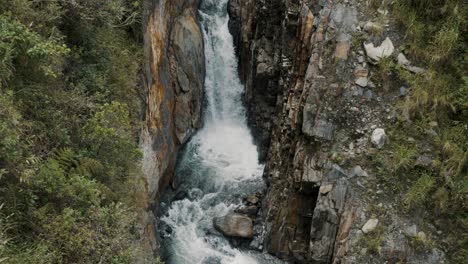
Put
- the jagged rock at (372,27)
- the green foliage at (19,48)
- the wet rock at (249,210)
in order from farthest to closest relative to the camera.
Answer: the wet rock at (249,210) → the jagged rock at (372,27) → the green foliage at (19,48)

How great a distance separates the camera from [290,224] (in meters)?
9.28

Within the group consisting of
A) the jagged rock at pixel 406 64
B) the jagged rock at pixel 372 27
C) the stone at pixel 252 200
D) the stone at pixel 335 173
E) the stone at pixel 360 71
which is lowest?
the stone at pixel 252 200

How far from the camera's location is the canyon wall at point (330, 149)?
7.12m

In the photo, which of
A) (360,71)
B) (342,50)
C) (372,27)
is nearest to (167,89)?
(342,50)

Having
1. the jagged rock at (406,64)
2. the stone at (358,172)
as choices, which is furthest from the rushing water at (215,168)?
the jagged rock at (406,64)

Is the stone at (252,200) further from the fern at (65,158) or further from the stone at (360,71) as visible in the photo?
the fern at (65,158)

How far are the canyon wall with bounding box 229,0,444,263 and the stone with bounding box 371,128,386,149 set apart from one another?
0.03 meters

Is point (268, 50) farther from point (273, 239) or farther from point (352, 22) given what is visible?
point (273, 239)

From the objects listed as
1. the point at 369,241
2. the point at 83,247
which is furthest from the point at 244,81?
the point at 83,247

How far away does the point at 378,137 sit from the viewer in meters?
7.75

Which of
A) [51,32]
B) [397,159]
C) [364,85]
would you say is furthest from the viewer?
[364,85]

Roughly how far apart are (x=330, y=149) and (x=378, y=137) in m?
0.98

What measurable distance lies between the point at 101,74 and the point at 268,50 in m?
6.89

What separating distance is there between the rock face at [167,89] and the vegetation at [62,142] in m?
1.94
